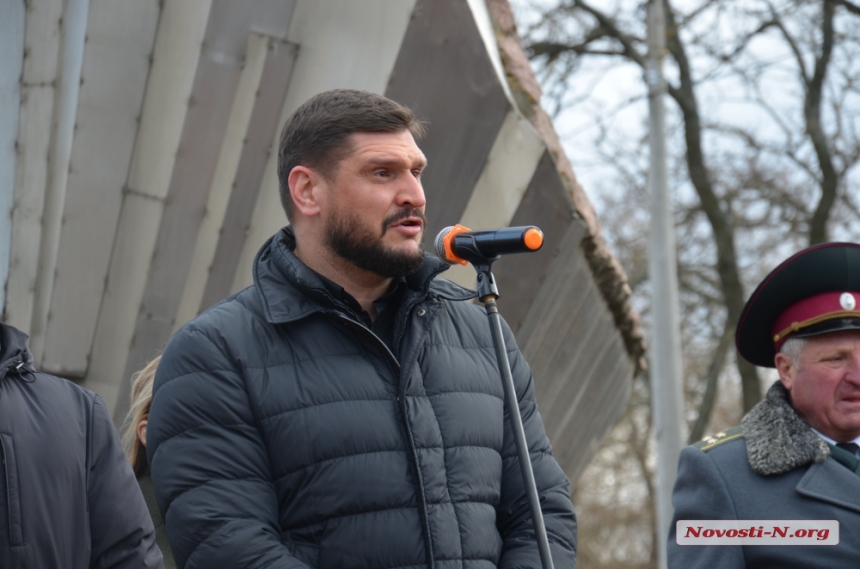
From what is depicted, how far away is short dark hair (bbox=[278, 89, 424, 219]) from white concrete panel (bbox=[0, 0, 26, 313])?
8.45ft

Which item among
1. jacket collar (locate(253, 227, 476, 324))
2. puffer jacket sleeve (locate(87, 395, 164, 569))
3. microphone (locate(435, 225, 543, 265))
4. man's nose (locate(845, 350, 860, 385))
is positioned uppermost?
microphone (locate(435, 225, 543, 265))

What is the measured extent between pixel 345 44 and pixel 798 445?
316 cm

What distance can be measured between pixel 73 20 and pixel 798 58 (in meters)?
11.5

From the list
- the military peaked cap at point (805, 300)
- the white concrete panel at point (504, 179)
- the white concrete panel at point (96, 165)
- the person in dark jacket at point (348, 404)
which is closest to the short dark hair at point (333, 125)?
the person in dark jacket at point (348, 404)

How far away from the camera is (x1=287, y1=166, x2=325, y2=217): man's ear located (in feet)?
9.25

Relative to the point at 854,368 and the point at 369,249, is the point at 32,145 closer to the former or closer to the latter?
the point at 369,249

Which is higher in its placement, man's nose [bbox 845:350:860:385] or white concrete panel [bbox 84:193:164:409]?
man's nose [bbox 845:350:860:385]

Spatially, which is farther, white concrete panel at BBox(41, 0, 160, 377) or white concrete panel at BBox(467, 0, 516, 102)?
white concrete panel at BBox(467, 0, 516, 102)

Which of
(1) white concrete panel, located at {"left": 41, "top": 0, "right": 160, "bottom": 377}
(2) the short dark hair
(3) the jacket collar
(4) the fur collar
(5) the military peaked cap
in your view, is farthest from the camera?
(1) white concrete panel, located at {"left": 41, "top": 0, "right": 160, "bottom": 377}

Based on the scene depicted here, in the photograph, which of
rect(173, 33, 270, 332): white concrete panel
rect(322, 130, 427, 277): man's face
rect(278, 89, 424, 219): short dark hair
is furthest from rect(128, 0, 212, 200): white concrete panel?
rect(322, 130, 427, 277): man's face

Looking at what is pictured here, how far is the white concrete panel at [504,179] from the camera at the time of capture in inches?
223

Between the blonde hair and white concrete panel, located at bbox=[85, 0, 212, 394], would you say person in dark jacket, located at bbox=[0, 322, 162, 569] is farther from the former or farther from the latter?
white concrete panel, located at bbox=[85, 0, 212, 394]

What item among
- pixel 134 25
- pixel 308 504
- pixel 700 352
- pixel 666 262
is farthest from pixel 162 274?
pixel 700 352

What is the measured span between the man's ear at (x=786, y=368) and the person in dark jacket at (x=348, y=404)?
763mm
